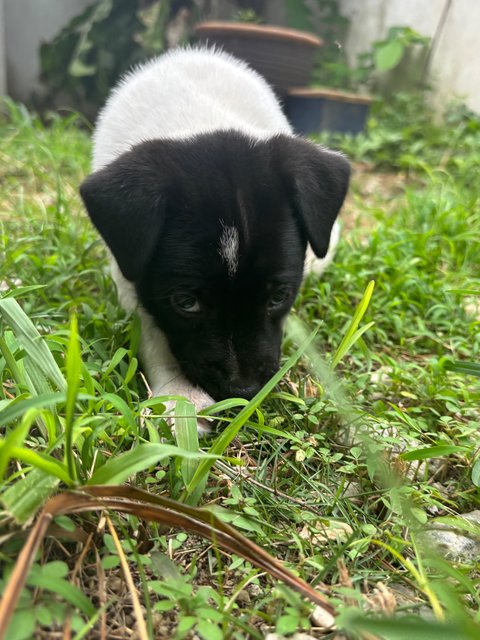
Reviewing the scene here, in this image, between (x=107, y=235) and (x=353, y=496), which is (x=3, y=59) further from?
(x=353, y=496)

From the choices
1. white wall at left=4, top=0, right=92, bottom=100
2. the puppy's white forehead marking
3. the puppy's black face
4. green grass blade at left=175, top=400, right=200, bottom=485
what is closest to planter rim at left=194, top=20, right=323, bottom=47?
white wall at left=4, top=0, right=92, bottom=100

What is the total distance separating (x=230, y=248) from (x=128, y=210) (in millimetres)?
378

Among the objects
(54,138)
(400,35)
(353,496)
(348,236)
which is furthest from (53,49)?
(353,496)

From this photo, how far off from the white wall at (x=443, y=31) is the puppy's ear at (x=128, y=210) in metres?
6.71

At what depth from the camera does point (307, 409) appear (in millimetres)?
2164

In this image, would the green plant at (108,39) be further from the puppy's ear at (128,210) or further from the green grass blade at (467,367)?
the green grass blade at (467,367)

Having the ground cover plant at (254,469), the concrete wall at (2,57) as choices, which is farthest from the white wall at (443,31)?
the ground cover plant at (254,469)

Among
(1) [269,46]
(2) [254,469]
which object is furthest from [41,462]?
(1) [269,46]

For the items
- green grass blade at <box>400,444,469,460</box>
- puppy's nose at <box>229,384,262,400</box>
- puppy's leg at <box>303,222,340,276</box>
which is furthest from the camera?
puppy's leg at <box>303,222,340,276</box>

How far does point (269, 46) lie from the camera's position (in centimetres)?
824

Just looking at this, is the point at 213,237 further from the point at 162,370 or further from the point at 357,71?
the point at 357,71

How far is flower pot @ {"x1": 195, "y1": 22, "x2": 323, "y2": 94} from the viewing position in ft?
26.3

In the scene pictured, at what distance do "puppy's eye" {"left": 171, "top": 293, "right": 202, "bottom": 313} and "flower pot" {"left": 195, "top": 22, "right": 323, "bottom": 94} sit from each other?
21.3 feet

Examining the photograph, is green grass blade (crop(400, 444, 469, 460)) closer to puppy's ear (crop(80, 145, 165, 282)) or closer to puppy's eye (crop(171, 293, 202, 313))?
puppy's eye (crop(171, 293, 202, 313))
